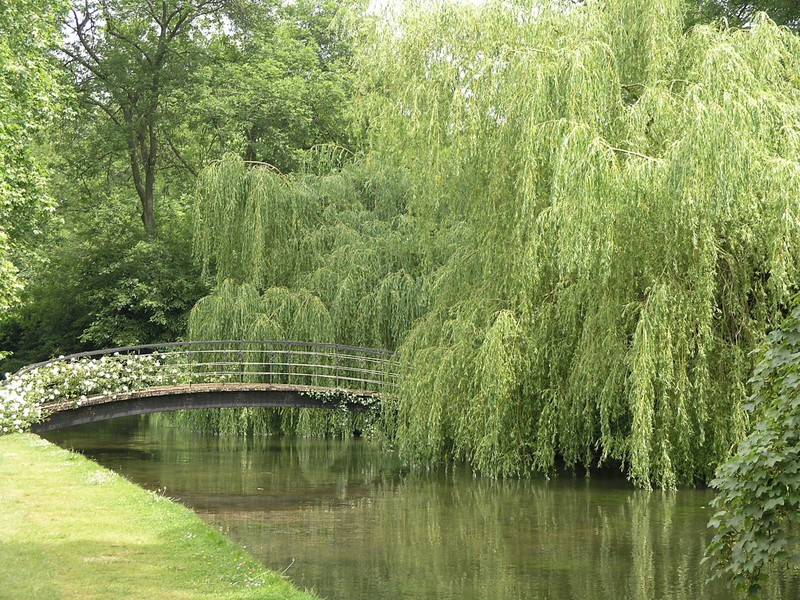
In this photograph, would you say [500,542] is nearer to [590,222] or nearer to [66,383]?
[590,222]

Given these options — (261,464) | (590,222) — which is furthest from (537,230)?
(261,464)

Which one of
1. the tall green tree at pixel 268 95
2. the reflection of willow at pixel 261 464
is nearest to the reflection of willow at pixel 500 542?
the reflection of willow at pixel 261 464

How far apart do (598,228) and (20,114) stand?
11919 mm

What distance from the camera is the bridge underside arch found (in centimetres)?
1806

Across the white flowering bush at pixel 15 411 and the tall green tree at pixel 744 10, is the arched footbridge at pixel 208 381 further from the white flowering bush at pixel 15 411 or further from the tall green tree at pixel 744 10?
the tall green tree at pixel 744 10

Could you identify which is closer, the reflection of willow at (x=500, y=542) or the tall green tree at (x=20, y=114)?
the reflection of willow at (x=500, y=542)

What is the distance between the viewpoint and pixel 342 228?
21656mm

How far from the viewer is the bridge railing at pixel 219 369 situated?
17969mm

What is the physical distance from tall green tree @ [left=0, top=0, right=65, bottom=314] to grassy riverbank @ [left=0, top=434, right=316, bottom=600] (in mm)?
7778

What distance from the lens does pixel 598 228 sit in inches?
509

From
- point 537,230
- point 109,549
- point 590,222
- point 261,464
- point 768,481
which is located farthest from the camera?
point 261,464

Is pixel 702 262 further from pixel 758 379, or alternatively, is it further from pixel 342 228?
pixel 342 228

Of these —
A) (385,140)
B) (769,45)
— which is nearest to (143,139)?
(385,140)

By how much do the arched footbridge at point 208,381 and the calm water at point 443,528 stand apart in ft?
3.58
